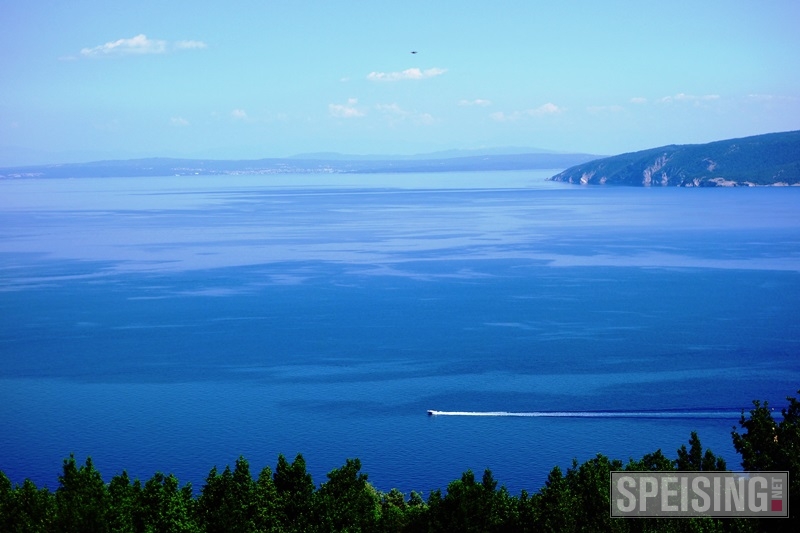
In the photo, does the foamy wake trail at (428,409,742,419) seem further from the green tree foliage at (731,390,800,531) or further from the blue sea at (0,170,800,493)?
the green tree foliage at (731,390,800,531)

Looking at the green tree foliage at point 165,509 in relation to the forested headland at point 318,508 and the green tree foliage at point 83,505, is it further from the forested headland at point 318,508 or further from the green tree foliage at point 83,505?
the green tree foliage at point 83,505

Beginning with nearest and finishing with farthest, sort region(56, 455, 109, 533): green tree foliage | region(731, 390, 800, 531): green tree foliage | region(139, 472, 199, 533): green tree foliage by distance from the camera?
region(56, 455, 109, 533): green tree foliage, region(139, 472, 199, 533): green tree foliage, region(731, 390, 800, 531): green tree foliage

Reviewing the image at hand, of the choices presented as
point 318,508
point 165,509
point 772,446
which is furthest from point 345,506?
point 772,446

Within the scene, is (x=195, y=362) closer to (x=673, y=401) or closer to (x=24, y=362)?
(x=24, y=362)

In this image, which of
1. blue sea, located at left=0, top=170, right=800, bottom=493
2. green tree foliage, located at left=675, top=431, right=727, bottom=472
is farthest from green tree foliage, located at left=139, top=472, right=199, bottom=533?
green tree foliage, located at left=675, top=431, right=727, bottom=472

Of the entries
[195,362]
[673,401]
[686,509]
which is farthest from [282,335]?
[686,509]

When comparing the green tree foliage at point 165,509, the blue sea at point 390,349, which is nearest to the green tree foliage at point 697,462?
the blue sea at point 390,349

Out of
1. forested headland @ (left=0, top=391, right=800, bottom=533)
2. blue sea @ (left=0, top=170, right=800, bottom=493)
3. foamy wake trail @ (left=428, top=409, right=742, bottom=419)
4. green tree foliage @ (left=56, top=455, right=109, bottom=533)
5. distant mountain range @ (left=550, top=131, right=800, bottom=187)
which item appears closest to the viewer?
green tree foliage @ (left=56, top=455, right=109, bottom=533)

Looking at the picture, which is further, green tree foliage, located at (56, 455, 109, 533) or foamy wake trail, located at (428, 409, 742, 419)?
foamy wake trail, located at (428, 409, 742, 419)
